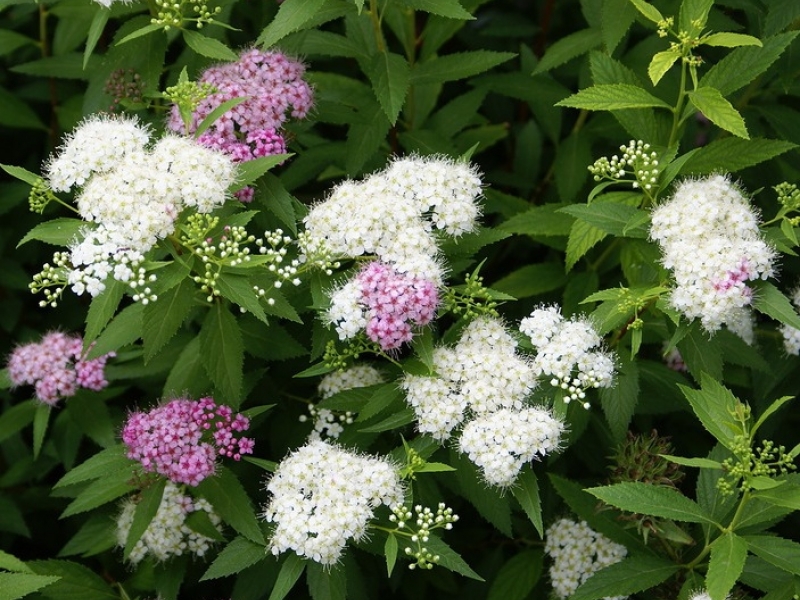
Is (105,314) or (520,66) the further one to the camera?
(520,66)

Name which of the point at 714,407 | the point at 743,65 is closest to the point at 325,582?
the point at 714,407

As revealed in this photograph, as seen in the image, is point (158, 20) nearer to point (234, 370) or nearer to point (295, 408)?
point (234, 370)

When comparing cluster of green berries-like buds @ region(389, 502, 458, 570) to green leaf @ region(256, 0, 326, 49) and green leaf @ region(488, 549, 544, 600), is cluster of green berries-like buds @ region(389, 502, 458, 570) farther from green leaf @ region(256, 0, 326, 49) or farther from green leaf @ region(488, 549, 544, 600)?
green leaf @ region(256, 0, 326, 49)

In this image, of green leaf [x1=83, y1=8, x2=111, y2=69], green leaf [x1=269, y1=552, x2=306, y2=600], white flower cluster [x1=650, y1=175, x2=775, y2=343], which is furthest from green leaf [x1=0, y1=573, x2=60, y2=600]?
white flower cluster [x1=650, y1=175, x2=775, y2=343]

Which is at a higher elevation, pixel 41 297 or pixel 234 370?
pixel 234 370

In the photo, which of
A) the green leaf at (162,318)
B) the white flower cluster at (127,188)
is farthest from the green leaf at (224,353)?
the white flower cluster at (127,188)

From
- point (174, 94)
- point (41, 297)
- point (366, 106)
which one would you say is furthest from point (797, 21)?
point (41, 297)
